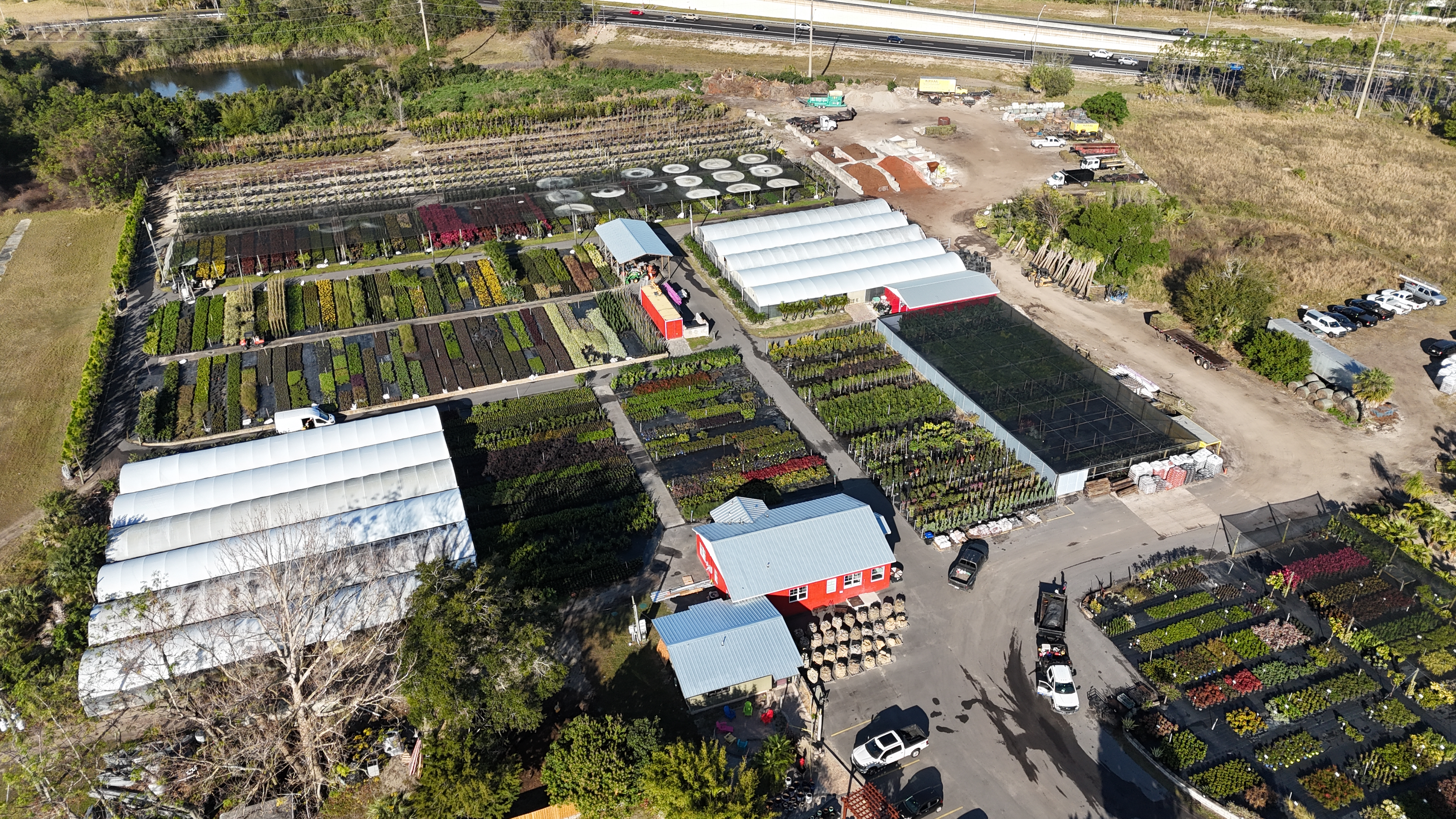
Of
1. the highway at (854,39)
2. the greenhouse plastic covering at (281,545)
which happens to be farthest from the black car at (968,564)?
the highway at (854,39)

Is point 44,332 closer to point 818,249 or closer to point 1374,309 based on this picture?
point 818,249

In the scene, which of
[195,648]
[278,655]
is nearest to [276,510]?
[195,648]

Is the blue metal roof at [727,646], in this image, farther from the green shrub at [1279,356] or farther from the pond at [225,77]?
the pond at [225,77]

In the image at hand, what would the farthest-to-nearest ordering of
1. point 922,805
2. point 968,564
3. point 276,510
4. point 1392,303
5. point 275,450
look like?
point 1392,303 → point 275,450 → point 276,510 → point 968,564 → point 922,805

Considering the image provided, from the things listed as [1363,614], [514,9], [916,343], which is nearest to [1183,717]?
[1363,614]

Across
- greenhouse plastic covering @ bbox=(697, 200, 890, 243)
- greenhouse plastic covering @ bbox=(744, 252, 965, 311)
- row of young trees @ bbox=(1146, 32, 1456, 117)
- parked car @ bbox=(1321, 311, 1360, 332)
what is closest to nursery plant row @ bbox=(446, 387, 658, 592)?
greenhouse plastic covering @ bbox=(744, 252, 965, 311)

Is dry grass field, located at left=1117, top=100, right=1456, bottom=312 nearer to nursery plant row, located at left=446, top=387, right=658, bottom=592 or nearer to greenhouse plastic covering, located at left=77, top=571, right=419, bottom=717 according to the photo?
nursery plant row, located at left=446, top=387, right=658, bottom=592
